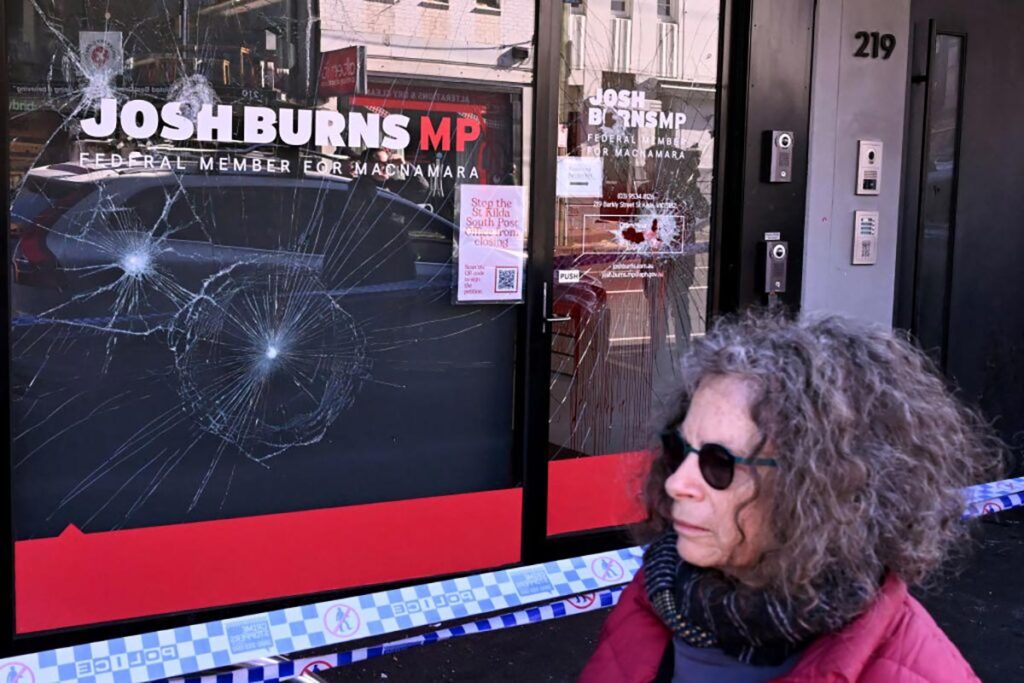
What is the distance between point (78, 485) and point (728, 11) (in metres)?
3.54

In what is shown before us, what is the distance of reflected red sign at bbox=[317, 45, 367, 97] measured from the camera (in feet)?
14.7

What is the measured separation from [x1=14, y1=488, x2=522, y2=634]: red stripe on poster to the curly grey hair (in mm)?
3027

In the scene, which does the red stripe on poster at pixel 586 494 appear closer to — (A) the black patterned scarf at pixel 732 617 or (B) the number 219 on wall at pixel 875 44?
(B) the number 219 on wall at pixel 875 44

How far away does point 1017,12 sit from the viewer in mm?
6340

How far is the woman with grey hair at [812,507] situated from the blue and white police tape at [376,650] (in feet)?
3.60

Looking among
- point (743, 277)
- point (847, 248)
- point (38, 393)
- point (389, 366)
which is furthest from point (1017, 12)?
point (38, 393)

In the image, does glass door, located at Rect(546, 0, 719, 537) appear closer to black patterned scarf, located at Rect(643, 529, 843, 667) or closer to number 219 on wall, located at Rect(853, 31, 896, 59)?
number 219 on wall, located at Rect(853, 31, 896, 59)

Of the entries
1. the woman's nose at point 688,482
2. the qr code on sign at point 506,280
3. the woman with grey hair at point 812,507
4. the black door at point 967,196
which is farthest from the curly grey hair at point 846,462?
the black door at point 967,196

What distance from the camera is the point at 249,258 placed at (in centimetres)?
441

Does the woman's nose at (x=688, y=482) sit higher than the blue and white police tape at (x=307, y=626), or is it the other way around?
the woman's nose at (x=688, y=482)

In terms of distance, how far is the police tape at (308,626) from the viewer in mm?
2861

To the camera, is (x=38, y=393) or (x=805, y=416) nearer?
(x=805, y=416)

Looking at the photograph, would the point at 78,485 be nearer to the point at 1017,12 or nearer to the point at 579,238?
the point at 579,238

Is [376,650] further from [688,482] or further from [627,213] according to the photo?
[627,213]
